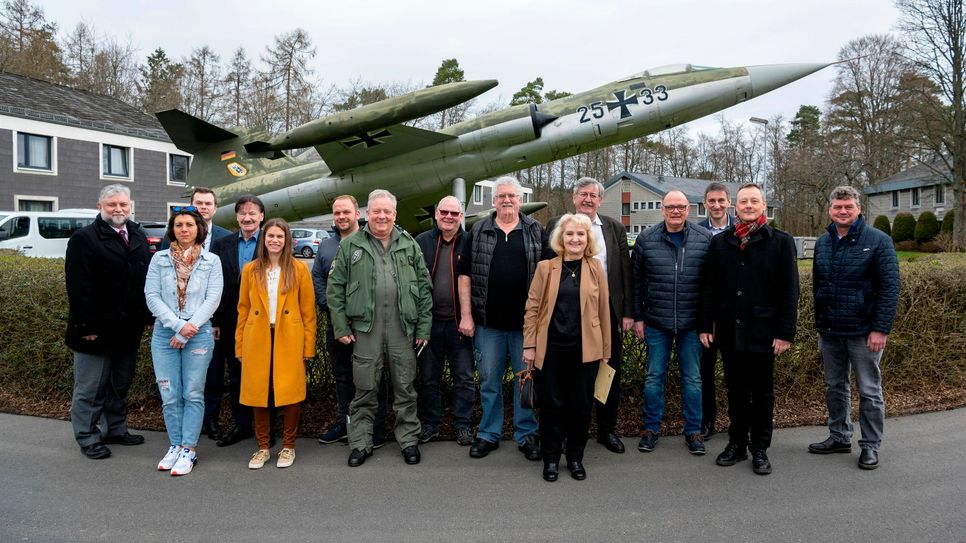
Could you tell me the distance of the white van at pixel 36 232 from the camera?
15.8 meters

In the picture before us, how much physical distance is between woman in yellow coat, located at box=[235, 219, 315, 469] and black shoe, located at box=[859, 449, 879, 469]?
3857mm

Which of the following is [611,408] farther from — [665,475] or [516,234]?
[516,234]

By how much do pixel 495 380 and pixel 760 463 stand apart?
74.4 inches

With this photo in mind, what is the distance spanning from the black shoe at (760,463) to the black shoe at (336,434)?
115 inches

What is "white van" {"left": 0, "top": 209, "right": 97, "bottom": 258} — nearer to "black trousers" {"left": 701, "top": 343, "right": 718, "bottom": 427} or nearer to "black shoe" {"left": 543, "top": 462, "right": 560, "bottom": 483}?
"black shoe" {"left": 543, "top": 462, "right": 560, "bottom": 483}

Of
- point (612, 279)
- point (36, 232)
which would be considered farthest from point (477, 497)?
point (36, 232)

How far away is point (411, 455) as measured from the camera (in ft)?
12.9

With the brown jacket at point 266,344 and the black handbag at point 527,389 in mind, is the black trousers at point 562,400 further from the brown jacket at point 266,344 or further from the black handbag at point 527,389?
the brown jacket at point 266,344

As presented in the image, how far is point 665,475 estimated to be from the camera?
146 inches

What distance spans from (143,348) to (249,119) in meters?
34.9

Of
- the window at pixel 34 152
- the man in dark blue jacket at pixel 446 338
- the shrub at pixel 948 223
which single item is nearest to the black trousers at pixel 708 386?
the man in dark blue jacket at pixel 446 338

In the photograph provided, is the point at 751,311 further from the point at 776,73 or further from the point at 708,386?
the point at 776,73

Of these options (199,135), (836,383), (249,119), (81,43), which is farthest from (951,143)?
(81,43)

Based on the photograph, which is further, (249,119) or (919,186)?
(919,186)
